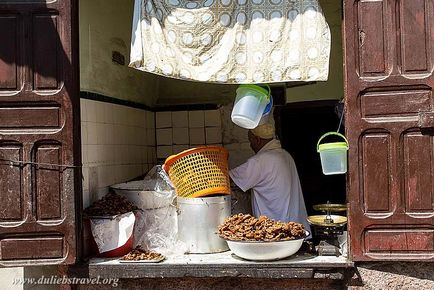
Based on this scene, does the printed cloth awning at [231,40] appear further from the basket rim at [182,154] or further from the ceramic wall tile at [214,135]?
the ceramic wall tile at [214,135]

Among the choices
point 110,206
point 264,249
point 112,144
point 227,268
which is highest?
point 112,144

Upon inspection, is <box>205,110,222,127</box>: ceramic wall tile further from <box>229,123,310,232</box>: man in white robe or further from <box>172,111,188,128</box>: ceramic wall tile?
<box>229,123,310,232</box>: man in white robe

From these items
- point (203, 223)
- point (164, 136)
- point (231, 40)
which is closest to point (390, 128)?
point (231, 40)

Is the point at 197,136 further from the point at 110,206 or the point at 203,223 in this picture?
the point at 203,223

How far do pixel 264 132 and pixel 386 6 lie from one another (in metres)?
1.80

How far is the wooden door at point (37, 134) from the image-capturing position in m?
4.61

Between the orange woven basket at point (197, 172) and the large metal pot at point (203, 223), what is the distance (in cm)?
7

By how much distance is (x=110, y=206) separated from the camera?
Answer: 5.15 m

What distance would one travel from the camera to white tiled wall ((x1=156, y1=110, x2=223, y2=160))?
23.4 feet

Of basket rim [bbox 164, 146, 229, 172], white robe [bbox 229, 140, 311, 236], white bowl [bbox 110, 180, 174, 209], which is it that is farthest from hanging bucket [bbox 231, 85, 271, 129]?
white bowl [bbox 110, 180, 174, 209]

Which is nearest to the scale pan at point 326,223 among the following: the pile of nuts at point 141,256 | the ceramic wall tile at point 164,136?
the pile of nuts at point 141,256

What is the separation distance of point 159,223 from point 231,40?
1.93m

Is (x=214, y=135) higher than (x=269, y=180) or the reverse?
higher

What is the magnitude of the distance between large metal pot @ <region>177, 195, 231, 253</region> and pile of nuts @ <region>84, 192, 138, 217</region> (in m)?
0.58
